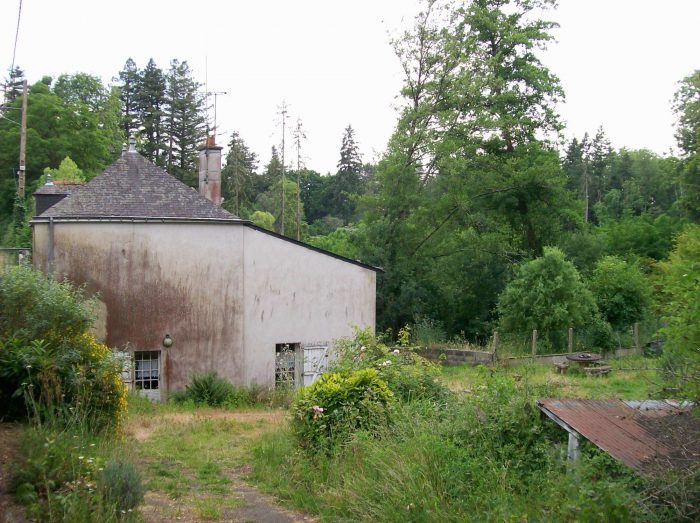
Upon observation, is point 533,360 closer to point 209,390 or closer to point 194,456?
point 209,390

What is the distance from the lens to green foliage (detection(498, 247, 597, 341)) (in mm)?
25703

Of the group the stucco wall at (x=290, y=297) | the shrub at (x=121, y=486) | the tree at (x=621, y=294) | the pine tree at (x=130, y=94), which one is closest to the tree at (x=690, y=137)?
the tree at (x=621, y=294)

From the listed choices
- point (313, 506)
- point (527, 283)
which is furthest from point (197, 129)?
point (313, 506)

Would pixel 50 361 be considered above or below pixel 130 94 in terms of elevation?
below

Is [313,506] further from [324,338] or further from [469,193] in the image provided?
[469,193]

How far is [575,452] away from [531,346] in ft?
64.8

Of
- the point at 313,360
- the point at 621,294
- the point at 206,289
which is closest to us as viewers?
the point at 206,289

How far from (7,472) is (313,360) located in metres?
14.1

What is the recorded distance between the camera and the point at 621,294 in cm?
2905

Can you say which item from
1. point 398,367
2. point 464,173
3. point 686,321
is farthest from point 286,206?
point 686,321

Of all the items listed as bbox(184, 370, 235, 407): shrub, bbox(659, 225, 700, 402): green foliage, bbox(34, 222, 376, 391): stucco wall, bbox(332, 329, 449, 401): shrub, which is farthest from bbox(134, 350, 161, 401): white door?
bbox(659, 225, 700, 402): green foliage

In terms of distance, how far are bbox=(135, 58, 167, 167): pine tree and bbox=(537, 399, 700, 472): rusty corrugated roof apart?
5157 centimetres

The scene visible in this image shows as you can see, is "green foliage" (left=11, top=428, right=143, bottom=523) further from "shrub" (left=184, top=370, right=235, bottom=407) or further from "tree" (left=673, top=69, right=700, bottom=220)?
"tree" (left=673, top=69, right=700, bottom=220)

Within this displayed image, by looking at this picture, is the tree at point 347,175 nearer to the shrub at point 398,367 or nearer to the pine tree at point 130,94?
the pine tree at point 130,94
